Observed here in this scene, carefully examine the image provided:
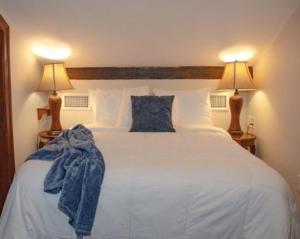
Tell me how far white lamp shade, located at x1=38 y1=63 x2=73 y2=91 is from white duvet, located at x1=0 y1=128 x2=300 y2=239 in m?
1.55

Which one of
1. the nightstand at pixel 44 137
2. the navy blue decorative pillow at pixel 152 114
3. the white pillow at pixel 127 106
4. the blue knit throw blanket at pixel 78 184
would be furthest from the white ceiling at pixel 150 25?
the blue knit throw blanket at pixel 78 184

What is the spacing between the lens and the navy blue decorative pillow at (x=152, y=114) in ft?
8.43

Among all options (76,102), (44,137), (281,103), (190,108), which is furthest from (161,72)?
(44,137)

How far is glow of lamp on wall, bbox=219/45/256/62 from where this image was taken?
2.88 metres

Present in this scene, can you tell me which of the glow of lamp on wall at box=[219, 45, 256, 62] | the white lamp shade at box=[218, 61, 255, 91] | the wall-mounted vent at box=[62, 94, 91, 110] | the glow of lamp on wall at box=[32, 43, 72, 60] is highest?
the glow of lamp on wall at box=[32, 43, 72, 60]

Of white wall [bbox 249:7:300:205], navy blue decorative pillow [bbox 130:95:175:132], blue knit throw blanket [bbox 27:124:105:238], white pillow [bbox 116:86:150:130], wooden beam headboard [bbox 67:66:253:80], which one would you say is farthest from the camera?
wooden beam headboard [bbox 67:66:253:80]

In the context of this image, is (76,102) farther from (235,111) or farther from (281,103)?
(281,103)

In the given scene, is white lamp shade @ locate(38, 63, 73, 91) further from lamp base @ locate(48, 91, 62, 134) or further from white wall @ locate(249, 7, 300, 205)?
white wall @ locate(249, 7, 300, 205)

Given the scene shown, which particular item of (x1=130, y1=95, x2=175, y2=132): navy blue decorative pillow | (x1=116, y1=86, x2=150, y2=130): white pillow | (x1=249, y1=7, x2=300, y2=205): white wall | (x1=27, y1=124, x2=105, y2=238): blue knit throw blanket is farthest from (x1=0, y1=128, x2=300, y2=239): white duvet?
(x1=116, y1=86, x2=150, y2=130): white pillow

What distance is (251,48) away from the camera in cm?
288

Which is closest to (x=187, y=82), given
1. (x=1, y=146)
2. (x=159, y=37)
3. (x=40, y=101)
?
(x=159, y=37)

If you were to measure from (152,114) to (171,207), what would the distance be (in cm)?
131

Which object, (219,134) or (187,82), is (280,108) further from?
(187,82)

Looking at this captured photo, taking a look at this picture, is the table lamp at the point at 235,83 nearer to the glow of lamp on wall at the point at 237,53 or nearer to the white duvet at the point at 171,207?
the glow of lamp on wall at the point at 237,53
